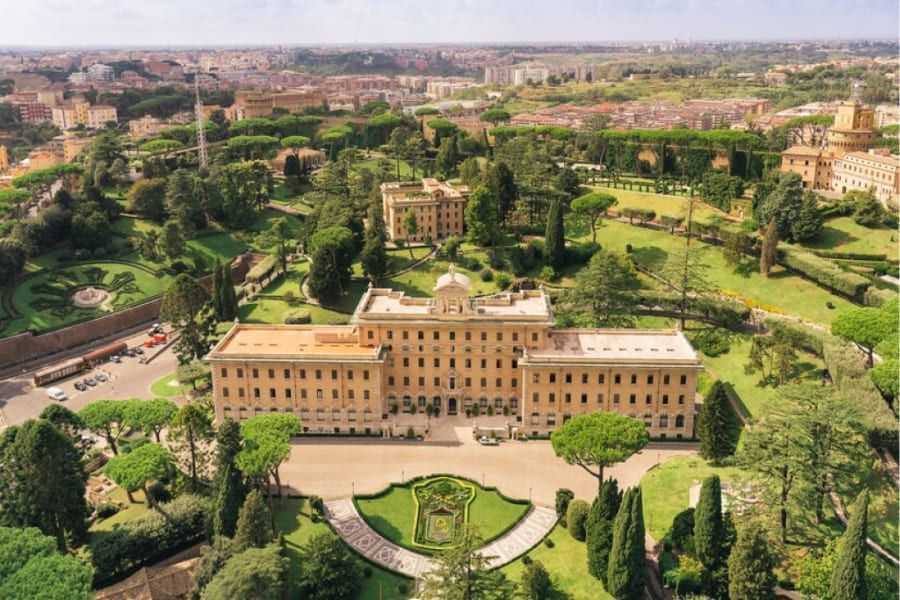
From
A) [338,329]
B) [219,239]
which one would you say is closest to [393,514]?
[338,329]

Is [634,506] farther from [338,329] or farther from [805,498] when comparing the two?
[338,329]

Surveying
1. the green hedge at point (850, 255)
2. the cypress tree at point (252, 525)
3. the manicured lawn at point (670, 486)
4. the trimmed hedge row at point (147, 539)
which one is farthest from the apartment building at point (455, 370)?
the green hedge at point (850, 255)

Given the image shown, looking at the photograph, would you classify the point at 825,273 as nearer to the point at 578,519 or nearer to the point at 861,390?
the point at 861,390

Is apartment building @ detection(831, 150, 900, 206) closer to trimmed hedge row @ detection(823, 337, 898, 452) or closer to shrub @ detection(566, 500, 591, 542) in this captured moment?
trimmed hedge row @ detection(823, 337, 898, 452)

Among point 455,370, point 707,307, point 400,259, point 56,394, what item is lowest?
point 56,394

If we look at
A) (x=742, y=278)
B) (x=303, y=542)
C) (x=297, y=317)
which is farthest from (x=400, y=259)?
(x=303, y=542)

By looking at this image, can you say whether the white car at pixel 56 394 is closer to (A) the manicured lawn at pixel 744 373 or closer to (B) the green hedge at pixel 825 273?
(A) the manicured lawn at pixel 744 373
